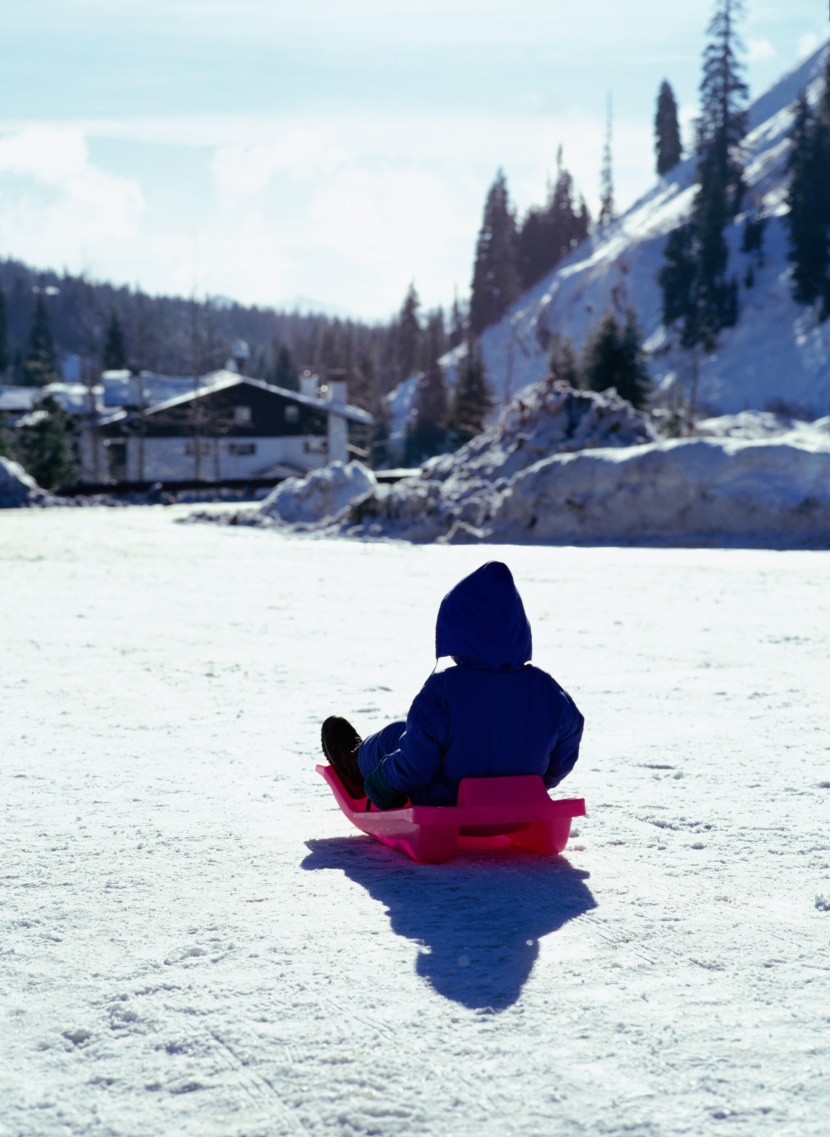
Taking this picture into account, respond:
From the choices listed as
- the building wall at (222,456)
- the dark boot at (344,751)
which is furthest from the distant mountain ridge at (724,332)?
the dark boot at (344,751)

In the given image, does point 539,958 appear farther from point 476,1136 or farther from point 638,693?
point 638,693

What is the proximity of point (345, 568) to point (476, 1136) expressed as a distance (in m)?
10.00

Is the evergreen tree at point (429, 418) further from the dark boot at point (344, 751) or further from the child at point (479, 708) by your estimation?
the child at point (479, 708)

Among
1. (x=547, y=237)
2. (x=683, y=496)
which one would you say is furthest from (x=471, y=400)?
(x=547, y=237)

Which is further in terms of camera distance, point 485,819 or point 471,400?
point 471,400

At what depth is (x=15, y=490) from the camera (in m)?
22.8

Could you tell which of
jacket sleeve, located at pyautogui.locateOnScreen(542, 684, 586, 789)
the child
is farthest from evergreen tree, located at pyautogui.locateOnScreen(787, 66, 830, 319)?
the child

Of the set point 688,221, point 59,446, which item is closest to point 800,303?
point 688,221

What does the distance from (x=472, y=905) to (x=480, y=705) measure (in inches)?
22.3

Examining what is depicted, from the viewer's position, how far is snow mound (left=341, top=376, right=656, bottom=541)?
51.4 ft

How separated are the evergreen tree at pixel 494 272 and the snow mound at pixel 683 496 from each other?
272ft

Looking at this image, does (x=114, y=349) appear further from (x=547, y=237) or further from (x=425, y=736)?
(x=425, y=736)

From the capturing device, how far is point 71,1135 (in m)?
1.94

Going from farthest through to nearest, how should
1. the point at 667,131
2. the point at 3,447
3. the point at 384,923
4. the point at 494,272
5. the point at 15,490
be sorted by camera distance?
1. the point at 667,131
2. the point at 494,272
3. the point at 3,447
4. the point at 15,490
5. the point at 384,923
